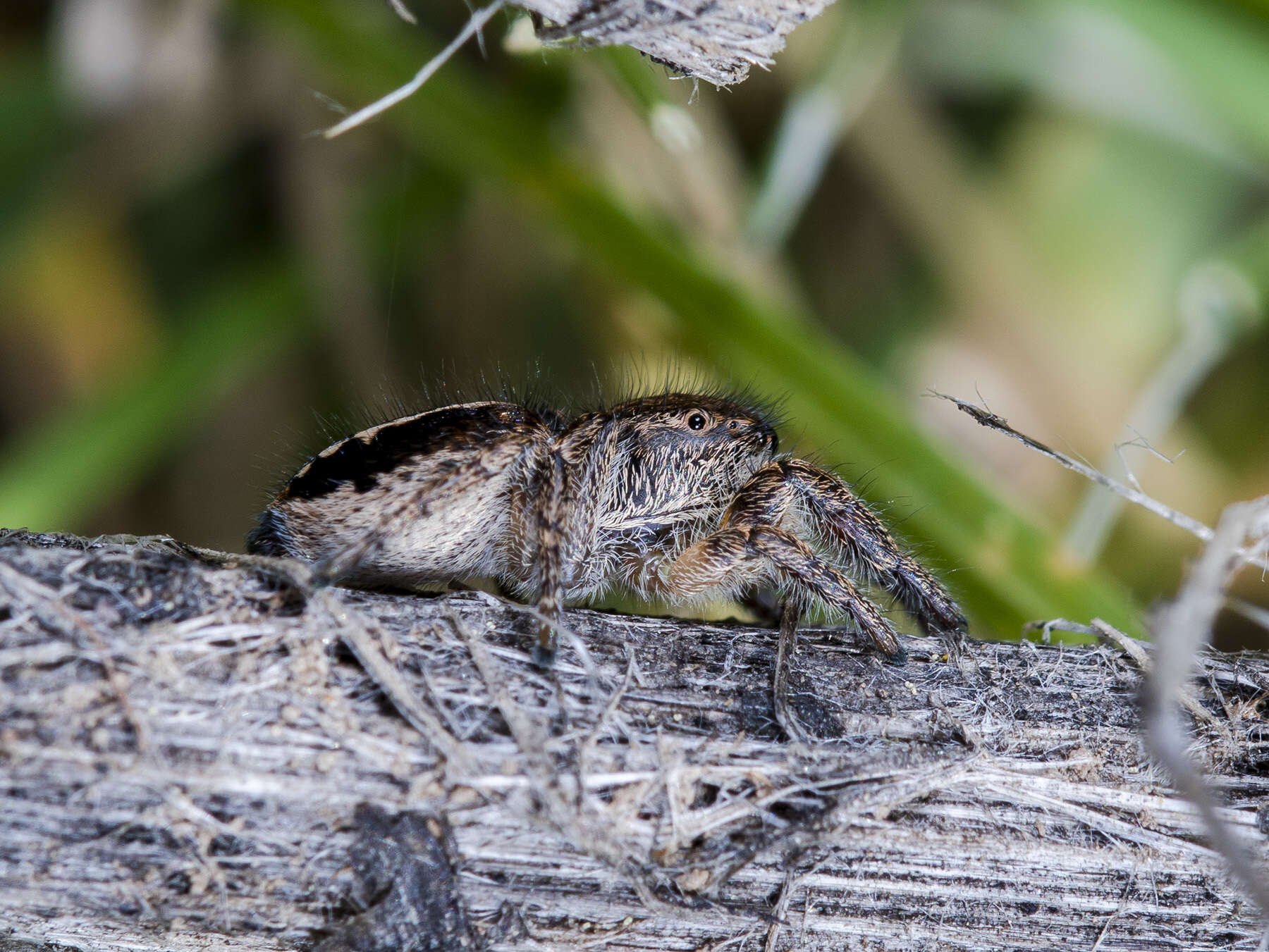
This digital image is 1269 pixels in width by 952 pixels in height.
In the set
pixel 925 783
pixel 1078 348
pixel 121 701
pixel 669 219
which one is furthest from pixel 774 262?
pixel 121 701

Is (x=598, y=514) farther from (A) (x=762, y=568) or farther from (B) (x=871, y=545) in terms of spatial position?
(B) (x=871, y=545)

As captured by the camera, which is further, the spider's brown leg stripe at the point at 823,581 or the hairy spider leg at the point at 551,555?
the spider's brown leg stripe at the point at 823,581

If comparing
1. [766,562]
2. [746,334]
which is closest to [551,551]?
[766,562]

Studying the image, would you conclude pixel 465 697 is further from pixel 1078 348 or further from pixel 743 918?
pixel 1078 348

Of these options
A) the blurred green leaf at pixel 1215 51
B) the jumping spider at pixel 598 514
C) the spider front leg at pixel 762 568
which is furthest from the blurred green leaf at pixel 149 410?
the blurred green leaf at pixel 1215 51

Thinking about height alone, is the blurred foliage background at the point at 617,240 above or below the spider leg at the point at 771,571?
above

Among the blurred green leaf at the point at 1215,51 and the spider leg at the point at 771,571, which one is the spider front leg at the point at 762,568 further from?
the blurred green leaf at the point at 1215,51
